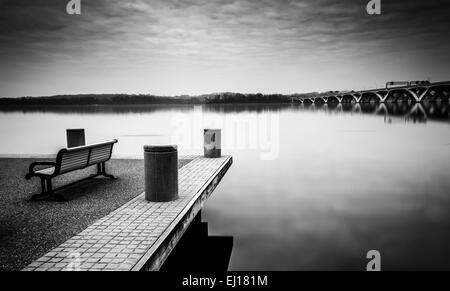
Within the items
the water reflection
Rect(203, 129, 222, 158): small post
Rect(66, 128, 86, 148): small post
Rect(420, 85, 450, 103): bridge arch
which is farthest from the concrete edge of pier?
Rect(420, 85, 450, 103): bridge arch

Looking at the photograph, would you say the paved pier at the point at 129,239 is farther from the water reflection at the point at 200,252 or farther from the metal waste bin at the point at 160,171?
the water reflection at the point at 200,252

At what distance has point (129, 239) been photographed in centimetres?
494

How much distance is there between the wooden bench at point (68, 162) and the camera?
6.89 m

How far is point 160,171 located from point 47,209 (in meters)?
2.11

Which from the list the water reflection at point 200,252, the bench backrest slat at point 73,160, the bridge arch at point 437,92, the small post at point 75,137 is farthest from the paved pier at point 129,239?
the bridge arch at point 437,92

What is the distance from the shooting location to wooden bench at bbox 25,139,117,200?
22.6ft

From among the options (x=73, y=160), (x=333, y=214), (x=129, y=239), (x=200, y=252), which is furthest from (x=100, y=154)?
(x=333, y=214)

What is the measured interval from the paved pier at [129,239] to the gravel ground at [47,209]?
0.23 meters

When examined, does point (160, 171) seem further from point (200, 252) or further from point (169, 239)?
point (169, 239)

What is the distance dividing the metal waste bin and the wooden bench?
1.66 m

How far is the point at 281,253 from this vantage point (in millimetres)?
6945
